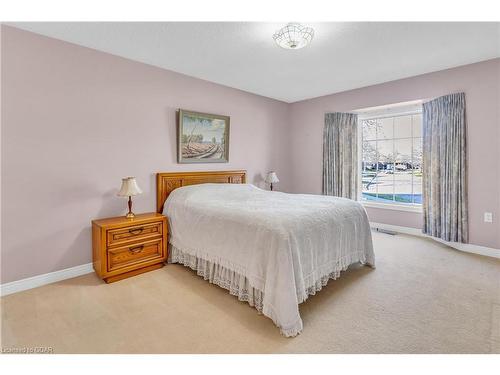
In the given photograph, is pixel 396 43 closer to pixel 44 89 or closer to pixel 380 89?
pixel 380 89

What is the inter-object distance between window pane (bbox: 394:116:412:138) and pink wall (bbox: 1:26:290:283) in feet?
11.5

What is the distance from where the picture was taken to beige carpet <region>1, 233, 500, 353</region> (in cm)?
164

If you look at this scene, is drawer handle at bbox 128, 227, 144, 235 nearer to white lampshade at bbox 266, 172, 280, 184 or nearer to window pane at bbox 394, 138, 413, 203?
white lampshade at bbox 266, 172, 280, 184

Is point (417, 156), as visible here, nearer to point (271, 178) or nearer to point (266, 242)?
point (271, 178)

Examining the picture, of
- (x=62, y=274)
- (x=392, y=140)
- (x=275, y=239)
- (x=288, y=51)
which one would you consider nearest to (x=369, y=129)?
(x=392, y=140)

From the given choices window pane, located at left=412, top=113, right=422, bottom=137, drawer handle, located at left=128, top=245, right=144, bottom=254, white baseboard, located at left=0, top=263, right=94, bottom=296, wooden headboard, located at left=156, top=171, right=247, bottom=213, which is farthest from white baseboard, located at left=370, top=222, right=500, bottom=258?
white baseboard, located at left=0, top=263, right=94, bottom=296

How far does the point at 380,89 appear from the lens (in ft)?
13.4

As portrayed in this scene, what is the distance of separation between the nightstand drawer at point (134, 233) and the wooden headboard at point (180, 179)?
0.50 m

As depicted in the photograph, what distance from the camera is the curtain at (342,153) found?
15.0ft

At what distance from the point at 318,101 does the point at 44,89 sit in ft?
13.6

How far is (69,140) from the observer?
8.60ft

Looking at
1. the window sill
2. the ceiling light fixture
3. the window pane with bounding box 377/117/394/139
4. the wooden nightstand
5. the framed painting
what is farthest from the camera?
the window pane with bounding box 377/117/394/139

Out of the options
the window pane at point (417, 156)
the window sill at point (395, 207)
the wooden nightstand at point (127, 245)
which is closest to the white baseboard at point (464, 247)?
the window sill at point (395, 207)
